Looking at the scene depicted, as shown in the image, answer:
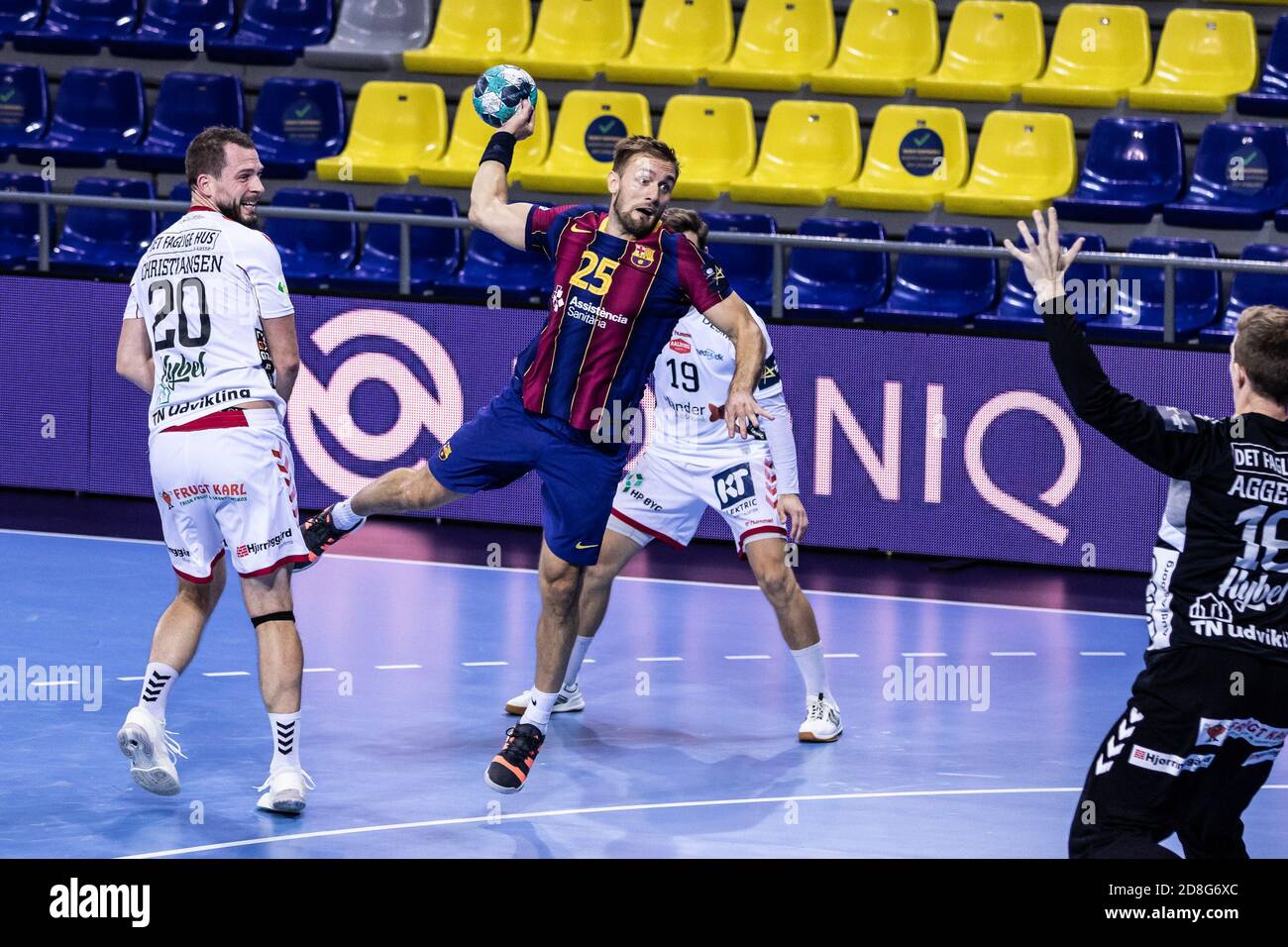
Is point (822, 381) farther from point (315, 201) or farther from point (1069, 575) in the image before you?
point (315, 201)

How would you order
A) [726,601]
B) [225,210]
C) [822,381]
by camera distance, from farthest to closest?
[822,381], [726,601], [225,210]

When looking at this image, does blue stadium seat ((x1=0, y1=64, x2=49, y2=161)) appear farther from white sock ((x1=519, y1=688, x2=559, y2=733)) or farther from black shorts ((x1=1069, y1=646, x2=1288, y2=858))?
black shorts ((x1=1069, y1=646, x2=1288, y2=858))

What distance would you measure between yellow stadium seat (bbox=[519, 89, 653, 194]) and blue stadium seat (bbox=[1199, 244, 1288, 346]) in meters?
4.55

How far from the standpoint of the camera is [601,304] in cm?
842

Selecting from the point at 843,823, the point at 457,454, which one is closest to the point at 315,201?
the point at 457,454

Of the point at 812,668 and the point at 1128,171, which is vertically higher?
the point at 1128,171

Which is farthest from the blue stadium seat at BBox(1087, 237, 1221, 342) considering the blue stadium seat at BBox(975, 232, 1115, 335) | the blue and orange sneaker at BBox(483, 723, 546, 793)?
the blue and orange sneaker at BBox(483, 723, 546, 793)

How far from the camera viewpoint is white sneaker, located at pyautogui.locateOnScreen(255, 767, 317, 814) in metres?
7.91

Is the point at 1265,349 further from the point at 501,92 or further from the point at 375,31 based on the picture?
the point at 375,31

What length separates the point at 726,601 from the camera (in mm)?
12203

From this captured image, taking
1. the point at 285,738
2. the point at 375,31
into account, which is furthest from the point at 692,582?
the point at 375,31

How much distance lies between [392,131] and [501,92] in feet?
28.3
